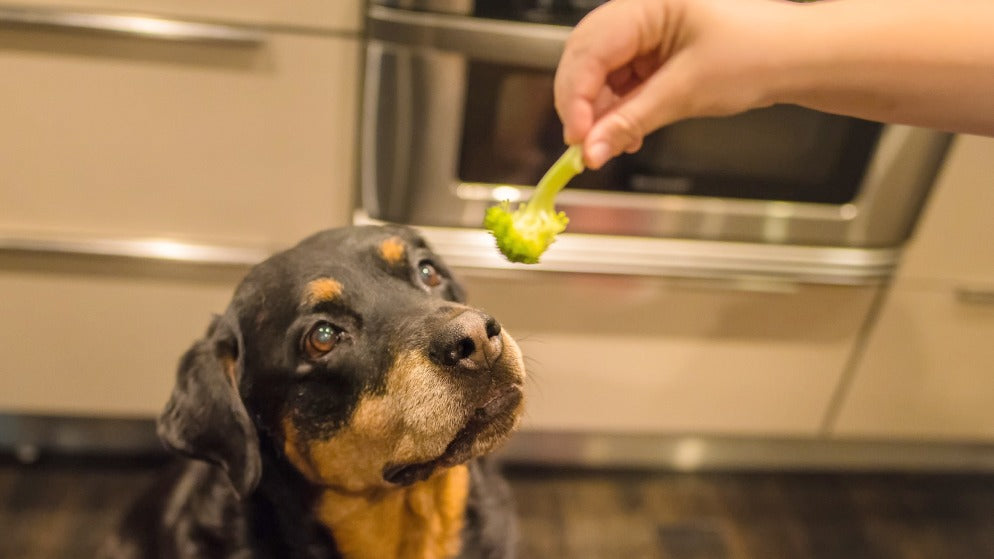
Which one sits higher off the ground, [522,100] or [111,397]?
[522,100]

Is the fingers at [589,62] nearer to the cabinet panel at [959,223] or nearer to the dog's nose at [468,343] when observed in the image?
the dog's nose at [468,343]

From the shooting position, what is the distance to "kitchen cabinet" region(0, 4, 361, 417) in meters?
1.46

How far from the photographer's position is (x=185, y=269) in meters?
1.71

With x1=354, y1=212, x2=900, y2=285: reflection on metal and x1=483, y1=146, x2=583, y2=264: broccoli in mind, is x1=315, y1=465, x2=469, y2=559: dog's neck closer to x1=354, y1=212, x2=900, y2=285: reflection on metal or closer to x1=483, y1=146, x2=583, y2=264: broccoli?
x1=483, y1=146, x2=583, y2=264: broccoli

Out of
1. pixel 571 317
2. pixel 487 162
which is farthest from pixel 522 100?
pixel 571 317

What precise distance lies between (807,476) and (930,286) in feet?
2.34

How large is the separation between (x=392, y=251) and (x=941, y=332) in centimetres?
153

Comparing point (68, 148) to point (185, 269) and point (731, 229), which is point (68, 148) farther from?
point (731, 229)

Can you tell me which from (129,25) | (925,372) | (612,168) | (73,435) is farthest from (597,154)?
(73,435)

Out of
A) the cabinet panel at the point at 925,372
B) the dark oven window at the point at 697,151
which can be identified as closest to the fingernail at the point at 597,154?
the dark oven window at the point at 697,151

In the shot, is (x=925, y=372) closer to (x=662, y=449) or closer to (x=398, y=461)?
(x=662, y=449)

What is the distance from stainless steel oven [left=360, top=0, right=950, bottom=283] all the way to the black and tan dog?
44cm

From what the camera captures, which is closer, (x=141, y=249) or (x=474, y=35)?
(x=474, y=35)

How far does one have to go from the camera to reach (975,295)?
1.83 m
